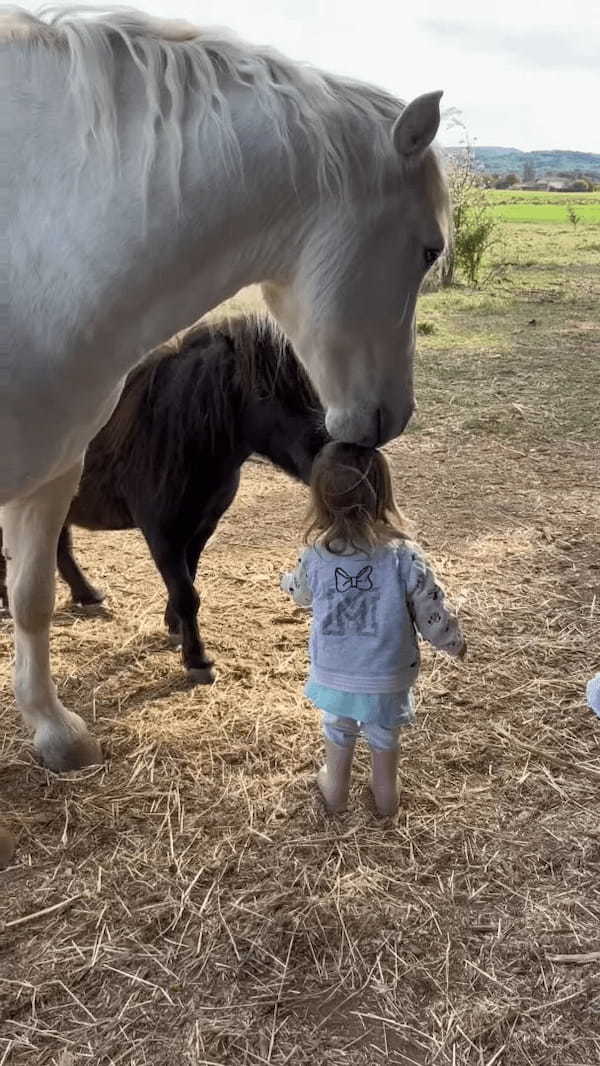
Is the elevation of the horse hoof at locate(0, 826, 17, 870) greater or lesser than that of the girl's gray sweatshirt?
lesser

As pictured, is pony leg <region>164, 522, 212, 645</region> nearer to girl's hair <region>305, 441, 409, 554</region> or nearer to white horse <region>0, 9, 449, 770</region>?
girl's hair <region>305, 441, 409, 554</region>

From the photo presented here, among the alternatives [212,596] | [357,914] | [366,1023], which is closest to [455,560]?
[212,596]

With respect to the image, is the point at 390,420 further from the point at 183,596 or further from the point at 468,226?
the point at 468,226

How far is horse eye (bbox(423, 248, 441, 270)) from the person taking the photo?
1.62m

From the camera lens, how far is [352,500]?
1.89m

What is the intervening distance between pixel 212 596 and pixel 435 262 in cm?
202

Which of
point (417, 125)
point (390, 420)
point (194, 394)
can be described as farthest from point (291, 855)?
point (417, 125)

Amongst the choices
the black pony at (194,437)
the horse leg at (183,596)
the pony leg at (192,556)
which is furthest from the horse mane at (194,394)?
the pony leg at (192,556)

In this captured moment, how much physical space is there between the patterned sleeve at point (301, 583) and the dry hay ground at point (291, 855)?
1.96ft

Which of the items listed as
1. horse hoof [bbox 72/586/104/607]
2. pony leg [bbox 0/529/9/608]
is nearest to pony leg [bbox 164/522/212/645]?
horse hoof [bbox 72/586/104/607]

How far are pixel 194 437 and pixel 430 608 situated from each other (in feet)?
3.37

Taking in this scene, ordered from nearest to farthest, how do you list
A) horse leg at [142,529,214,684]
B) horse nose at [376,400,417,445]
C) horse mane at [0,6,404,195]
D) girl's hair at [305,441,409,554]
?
horse mane at [0,6,404,195] → horse nose at [376,400,417,445] → girl's hair at [305,441,409,554] → horse leg at [142,529,214,684]

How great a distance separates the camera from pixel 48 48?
1.38m

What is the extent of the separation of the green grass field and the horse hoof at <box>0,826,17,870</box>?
66.0ft
